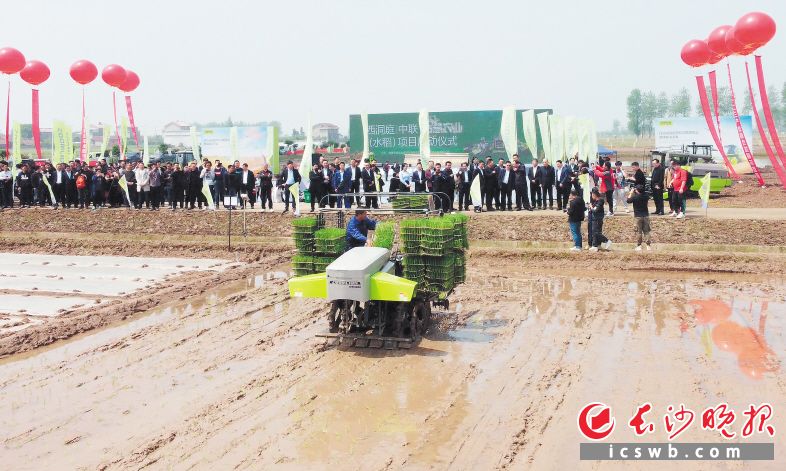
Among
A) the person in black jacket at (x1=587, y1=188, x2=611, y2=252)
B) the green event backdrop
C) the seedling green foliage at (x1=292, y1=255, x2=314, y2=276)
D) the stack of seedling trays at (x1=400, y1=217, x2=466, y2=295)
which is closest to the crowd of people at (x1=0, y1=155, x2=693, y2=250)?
the person in black jacket at (x1=587, y1=188, x2=611, y2=252)

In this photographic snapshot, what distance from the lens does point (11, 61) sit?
2794 cm

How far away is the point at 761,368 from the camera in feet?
30.0

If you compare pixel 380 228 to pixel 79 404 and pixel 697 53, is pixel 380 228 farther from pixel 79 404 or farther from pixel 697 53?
pixel 697 53

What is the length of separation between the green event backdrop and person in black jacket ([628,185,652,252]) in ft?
75.8

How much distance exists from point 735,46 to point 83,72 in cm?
2429

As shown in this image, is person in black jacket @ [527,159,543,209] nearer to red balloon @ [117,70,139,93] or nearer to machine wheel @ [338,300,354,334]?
machine wheel @ [338,300,354,334]

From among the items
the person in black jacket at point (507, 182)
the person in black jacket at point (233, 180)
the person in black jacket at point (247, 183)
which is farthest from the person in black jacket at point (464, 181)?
the person in black jacket at point (233, 180)

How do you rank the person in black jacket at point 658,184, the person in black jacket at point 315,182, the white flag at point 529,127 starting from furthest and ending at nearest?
the white flag at point 529,127 < the person in black jacket at point 315,182 < the person in black jacket at point 658,184

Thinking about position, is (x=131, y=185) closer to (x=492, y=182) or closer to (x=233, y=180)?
(x=233, y=180)

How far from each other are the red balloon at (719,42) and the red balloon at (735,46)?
A: 111 centimetres

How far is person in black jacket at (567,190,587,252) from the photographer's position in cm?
1705

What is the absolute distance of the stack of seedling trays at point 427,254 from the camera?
10.4 meters

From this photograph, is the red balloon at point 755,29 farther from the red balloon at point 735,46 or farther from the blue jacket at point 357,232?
the blue jacket at point 357,232

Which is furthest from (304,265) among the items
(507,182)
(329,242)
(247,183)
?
(247,183)
